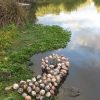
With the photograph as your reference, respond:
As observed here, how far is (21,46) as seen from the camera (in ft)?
55.2

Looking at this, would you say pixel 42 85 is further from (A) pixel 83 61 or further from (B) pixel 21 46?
(B) pixel 21 46

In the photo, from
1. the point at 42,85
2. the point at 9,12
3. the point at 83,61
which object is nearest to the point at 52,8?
the point at 9,12

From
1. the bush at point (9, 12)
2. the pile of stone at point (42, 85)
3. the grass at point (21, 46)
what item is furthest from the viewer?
the bush at point (9, 12)

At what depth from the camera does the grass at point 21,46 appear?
1254cm

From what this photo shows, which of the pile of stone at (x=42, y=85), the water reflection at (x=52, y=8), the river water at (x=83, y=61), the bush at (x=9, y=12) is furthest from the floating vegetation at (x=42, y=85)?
the water reflection at (x=52, y=8)

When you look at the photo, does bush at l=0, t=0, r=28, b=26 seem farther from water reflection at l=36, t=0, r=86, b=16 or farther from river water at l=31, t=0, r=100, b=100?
water reflection at l=36, t=0, r=86, b=16

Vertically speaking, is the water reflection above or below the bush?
below

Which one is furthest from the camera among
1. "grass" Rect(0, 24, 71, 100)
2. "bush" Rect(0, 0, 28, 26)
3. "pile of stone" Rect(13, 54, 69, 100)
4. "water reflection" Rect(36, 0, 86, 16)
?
"water reflection" Rect(36, 0, 86, 16)

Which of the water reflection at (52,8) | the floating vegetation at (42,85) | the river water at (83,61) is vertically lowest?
the water reflection at (52,8)

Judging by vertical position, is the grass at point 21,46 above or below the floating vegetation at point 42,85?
below

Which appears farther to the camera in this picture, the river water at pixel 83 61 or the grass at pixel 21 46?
the grass at pixel 21 46

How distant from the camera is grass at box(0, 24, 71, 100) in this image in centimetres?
1254

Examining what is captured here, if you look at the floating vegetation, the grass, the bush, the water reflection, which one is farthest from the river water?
the water reflection

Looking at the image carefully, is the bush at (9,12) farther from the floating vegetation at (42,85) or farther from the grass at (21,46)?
the floating vegetation at (42,85)
